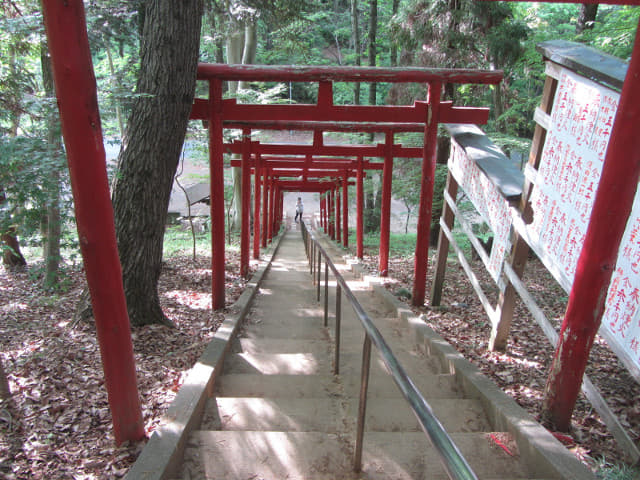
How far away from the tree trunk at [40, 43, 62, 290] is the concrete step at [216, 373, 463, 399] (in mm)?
2908

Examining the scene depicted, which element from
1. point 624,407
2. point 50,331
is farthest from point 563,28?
point 50,331

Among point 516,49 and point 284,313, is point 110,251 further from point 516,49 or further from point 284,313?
point 516,49

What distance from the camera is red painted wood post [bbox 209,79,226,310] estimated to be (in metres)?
5.30

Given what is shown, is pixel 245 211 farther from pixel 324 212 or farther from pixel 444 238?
pixel 324 212

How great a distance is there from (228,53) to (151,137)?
42.6ft

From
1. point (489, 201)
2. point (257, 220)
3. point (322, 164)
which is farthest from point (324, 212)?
point (489, 201)

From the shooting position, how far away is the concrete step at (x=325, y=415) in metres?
2.72

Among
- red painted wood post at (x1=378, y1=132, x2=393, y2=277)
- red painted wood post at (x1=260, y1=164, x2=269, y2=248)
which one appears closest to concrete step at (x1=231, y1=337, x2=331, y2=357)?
red painted wood post at (x1=378, y1=132, x2=393, y2=277)

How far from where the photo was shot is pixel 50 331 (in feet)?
15.3

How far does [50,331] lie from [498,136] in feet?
28.8

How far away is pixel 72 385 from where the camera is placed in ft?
10.6

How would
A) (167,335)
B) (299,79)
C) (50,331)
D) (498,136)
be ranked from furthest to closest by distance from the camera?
(498,136), (299,79), (50,331), (167,335)

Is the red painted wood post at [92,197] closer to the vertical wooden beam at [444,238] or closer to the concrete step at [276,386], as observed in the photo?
the concrete step at [276,386]

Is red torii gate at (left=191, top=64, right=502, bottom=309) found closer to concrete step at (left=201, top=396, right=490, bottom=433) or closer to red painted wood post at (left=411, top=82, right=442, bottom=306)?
red painted wood post at (left=411, top=82, right=442, bottom=306)
